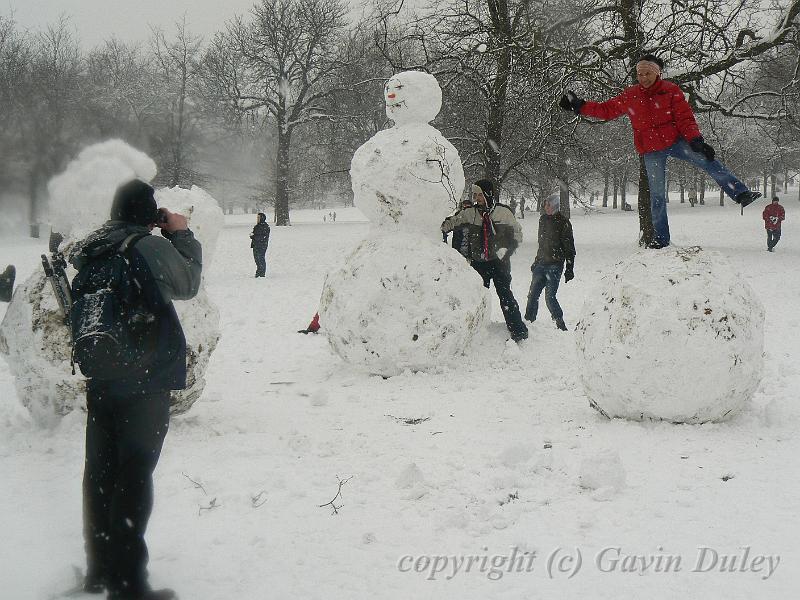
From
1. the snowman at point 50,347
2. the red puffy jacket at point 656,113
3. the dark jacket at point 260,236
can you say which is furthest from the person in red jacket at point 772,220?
the snowman at point 50,347

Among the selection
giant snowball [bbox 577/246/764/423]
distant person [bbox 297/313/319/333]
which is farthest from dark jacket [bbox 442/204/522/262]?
giant snowball [bbox 577/246/764/423]

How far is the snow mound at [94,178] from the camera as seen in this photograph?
2674 millimetres

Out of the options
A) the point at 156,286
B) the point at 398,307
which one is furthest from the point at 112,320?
the point at 398,307

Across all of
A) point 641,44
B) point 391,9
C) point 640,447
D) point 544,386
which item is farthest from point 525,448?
point 391,9

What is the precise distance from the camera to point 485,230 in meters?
7.34

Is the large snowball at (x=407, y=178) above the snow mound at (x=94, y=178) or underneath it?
above

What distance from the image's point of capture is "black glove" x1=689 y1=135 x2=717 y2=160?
167 inches

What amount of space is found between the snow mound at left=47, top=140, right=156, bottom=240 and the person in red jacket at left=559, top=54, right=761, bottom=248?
3.18 metres

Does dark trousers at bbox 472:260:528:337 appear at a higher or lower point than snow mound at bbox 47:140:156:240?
lower

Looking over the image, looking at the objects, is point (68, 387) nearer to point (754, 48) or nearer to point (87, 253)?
point (87, 253)

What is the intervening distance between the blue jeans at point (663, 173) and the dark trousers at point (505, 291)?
8.93 feet

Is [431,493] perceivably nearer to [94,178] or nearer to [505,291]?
[94,178]

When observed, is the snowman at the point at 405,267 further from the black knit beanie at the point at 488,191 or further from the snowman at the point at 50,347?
the snowman at the point at 50,347

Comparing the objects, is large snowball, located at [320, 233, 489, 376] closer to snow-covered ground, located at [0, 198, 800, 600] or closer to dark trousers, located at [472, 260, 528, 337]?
snow-covered ground, located at [0, 198, 800, 600]
